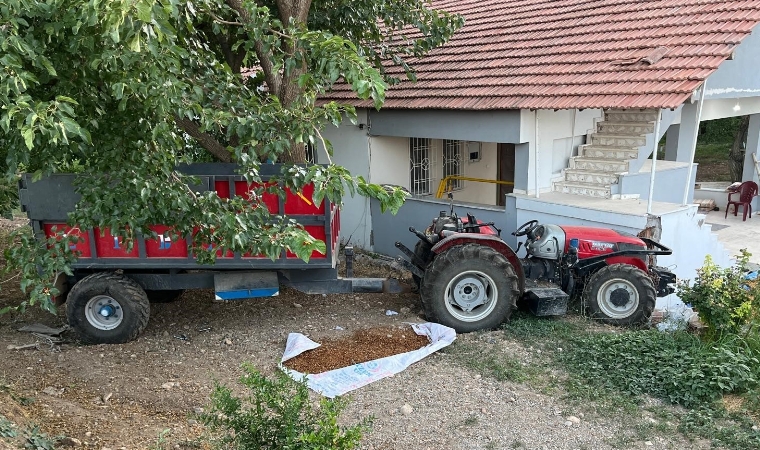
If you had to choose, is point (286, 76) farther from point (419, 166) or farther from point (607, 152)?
point (419, 166)

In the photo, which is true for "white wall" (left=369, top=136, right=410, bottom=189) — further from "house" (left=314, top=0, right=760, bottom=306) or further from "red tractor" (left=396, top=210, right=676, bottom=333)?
"red tractor" (left=396, top=210, right=676, bottom=333)

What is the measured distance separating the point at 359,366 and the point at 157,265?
2.22m

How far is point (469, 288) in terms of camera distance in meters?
6.38

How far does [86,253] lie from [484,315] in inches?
157

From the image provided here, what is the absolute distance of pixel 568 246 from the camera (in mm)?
6633

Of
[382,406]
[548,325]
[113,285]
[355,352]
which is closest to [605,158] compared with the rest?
[548,325]

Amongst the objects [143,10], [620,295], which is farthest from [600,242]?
[143,10]


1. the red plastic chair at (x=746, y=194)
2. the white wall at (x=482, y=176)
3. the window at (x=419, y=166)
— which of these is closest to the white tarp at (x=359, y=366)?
the window at (x=419, y=166)

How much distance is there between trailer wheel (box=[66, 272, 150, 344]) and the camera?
588cm

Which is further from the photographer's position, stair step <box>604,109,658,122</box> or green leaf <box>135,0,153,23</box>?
stair step <box>604,109,658,122</box>

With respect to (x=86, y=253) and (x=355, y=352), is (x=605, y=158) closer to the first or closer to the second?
(x=355, y=352)

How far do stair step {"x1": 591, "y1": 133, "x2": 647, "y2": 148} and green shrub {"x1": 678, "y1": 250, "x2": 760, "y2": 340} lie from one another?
268 centimetres

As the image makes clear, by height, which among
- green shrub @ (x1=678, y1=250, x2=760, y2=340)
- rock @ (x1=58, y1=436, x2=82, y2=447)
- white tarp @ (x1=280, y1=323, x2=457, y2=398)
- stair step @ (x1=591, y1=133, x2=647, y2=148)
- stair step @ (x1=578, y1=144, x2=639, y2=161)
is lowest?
white tarp @ (x1=280, y1=323, x2=457, y2=398)

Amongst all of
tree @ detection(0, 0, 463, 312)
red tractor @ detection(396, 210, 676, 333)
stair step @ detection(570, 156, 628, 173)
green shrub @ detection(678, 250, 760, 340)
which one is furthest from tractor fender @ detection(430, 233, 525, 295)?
stair step @ detection(570, 156, 628, 173)
